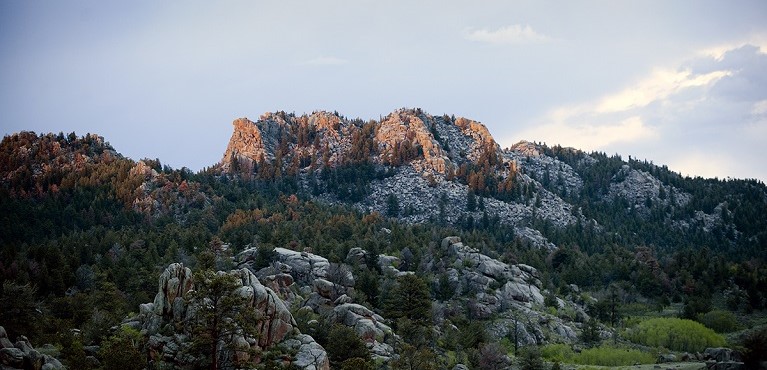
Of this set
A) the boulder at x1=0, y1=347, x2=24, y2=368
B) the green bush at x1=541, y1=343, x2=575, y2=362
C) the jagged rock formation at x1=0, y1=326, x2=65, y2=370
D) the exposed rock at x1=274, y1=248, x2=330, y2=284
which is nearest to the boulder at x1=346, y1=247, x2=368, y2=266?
the exposed rock at x1=274, y1=248, x2=330, y2=284

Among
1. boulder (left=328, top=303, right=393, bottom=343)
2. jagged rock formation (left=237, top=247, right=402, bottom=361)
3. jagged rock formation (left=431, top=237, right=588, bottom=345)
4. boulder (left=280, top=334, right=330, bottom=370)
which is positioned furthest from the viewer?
jagged rock formation (left=431, top=237, right=588, bottom=345)

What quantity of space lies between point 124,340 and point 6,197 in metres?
141

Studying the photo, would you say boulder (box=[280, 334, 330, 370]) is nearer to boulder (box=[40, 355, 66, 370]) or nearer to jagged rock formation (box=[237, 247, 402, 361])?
jagged rock formation (box=[237, 247, 402, 361])

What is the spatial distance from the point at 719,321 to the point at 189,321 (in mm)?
94552

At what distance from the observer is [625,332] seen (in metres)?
106

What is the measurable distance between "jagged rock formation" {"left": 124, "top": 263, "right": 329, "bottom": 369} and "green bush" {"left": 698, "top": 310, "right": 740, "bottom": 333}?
82099mm

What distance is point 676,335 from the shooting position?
102 metres

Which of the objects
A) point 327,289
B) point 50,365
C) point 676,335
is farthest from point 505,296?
point 50,365

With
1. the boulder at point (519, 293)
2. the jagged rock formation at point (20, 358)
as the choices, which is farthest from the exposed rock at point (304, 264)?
the jagged rock formation at point (20, 358)

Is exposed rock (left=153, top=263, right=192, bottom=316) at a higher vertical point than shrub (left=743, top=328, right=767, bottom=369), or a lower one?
higher

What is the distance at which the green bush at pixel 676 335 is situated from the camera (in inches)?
3895

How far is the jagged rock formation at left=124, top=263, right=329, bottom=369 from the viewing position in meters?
55.1

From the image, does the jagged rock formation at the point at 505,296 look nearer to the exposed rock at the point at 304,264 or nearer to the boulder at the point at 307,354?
the exposed rock at the point at 304,264

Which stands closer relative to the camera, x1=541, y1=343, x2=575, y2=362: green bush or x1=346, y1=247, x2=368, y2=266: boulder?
x1=541, y1=343, x2=575, y2=362: green bush
